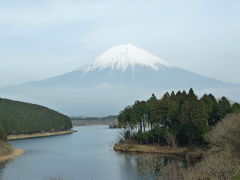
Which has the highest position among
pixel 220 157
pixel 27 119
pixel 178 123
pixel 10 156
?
pixel 27 119

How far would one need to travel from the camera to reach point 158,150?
A: 47.6m

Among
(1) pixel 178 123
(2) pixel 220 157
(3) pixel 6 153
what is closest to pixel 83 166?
(3) pixel 6 153

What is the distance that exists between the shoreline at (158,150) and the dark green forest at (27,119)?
4683 cm

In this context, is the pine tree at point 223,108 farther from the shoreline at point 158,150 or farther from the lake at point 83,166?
the lake at point 83,166

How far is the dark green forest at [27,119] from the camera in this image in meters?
97.4

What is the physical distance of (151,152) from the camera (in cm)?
4781

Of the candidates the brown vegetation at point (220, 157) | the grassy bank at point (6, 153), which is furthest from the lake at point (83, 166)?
the brown vegetation at point (220, 157)

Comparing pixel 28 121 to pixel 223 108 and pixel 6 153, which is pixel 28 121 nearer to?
pixel 6 153

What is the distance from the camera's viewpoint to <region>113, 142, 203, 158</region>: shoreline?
4399cm

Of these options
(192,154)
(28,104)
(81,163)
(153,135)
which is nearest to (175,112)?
(153,135)

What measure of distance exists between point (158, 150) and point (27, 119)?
61.9 meters

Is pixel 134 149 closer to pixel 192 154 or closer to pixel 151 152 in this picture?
pixel 151 152

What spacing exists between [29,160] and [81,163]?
6.72 meters

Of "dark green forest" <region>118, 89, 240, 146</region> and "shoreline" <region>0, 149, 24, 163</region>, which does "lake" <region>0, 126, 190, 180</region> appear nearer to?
"shoreline" <region>0, 149, 24, 163</region>
